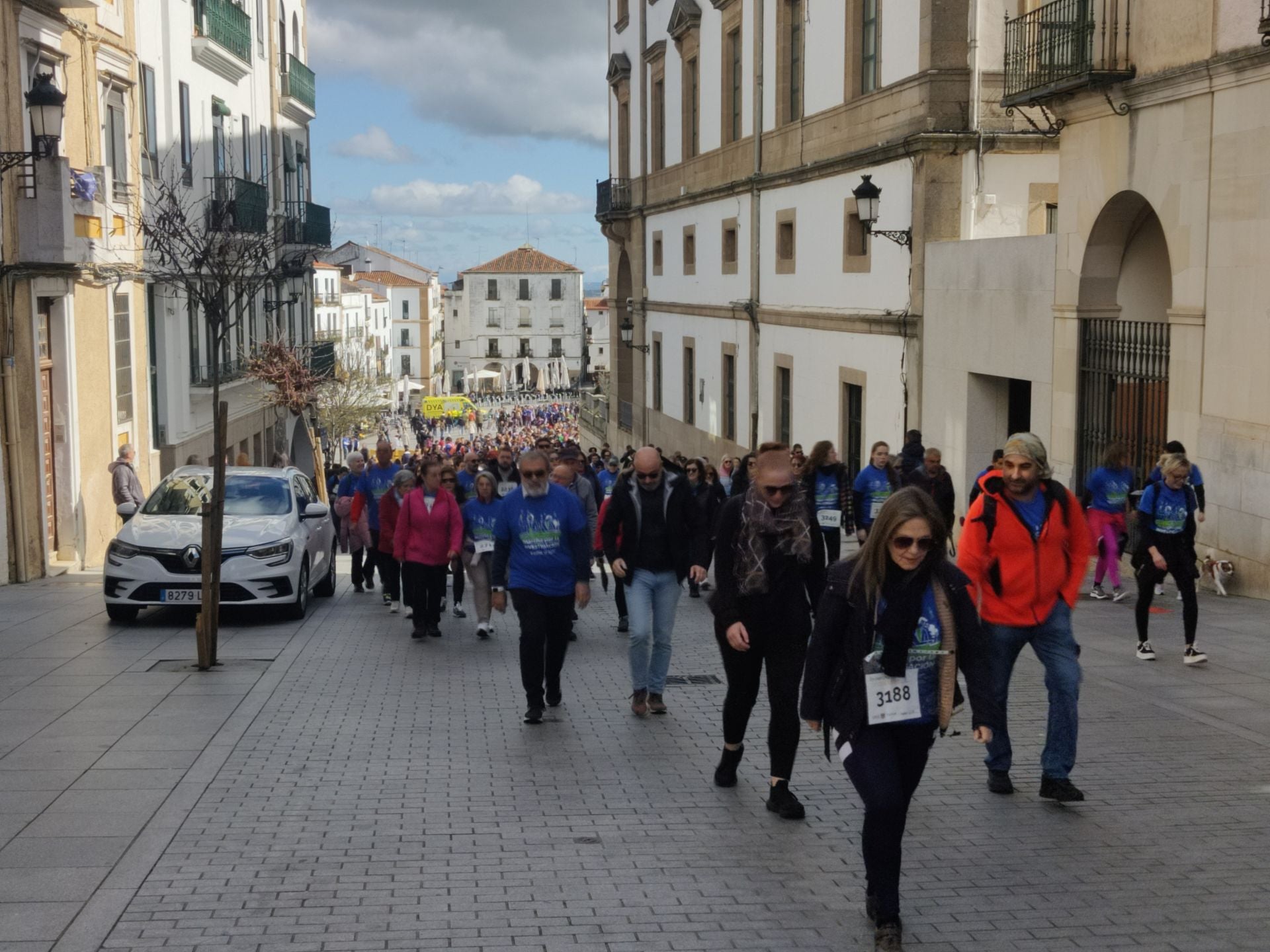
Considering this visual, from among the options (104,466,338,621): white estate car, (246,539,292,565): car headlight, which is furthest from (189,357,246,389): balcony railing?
(246,539,292,565): car headlight

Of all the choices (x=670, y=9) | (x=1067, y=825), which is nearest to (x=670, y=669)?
(x=1067, y=825)

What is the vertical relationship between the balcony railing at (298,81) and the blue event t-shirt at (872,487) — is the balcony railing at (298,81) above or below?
above

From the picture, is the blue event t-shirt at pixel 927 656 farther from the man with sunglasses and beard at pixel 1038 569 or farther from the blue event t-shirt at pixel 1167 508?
the blue event t-shirt at pixel 1167 508

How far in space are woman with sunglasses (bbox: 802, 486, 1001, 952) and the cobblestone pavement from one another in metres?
Answer: 0.49

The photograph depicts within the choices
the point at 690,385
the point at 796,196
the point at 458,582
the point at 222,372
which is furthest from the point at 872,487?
the point at 690,385

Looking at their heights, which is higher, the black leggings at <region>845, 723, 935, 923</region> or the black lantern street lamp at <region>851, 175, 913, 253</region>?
the black lantern street lamp at <region>851, 175, 913, 253</region>

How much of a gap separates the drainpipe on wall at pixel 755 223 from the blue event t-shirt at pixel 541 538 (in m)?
20.2

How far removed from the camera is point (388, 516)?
50.2ft

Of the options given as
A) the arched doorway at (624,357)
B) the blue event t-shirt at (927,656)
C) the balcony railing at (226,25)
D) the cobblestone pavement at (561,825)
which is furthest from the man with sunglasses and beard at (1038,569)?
the arched doorway at (624,357)

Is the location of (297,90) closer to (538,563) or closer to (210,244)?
(210,244)

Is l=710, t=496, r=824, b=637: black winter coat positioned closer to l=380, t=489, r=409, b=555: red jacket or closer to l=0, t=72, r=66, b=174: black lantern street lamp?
l=380, t=489, r=409, b=555: red jacket

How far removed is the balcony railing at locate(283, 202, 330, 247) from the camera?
39.1 metres

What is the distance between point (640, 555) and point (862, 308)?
15775 mm

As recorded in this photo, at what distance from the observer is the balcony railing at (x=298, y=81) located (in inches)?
1593
